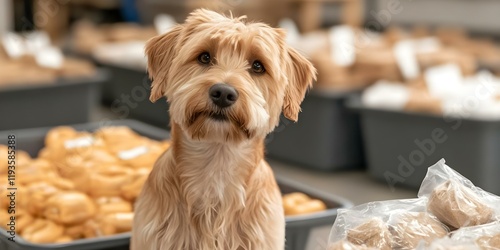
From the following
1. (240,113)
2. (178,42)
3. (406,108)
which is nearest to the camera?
(240,113)

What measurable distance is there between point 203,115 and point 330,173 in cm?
295

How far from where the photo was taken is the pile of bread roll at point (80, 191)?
2.28 metres

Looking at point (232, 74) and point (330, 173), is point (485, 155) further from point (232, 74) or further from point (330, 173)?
point (232, 74)

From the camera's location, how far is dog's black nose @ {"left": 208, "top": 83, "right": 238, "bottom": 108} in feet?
5.01

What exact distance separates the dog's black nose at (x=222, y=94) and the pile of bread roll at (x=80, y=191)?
85 cm

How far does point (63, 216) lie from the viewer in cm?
228

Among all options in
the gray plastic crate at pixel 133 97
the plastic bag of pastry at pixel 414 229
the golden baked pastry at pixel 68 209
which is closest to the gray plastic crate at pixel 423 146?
the gray plastic crate at pixel 133 97

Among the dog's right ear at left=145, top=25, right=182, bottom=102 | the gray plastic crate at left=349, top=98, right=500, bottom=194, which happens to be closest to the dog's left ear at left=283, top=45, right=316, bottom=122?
the dog's right ear at left=145, top=25, right=182, bottom=102

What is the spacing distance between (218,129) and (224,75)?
11 centimetres

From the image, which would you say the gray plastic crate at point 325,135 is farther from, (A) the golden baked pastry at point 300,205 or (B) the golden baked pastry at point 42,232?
(B) the golden baked pastry at point 42,232

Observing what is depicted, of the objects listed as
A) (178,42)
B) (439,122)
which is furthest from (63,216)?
(439,122)

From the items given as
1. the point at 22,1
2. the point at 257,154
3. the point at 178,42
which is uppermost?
the point at 178,42

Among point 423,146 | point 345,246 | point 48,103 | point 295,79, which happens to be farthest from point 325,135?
point 345,246

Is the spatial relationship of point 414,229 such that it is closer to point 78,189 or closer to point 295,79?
point 295,79
